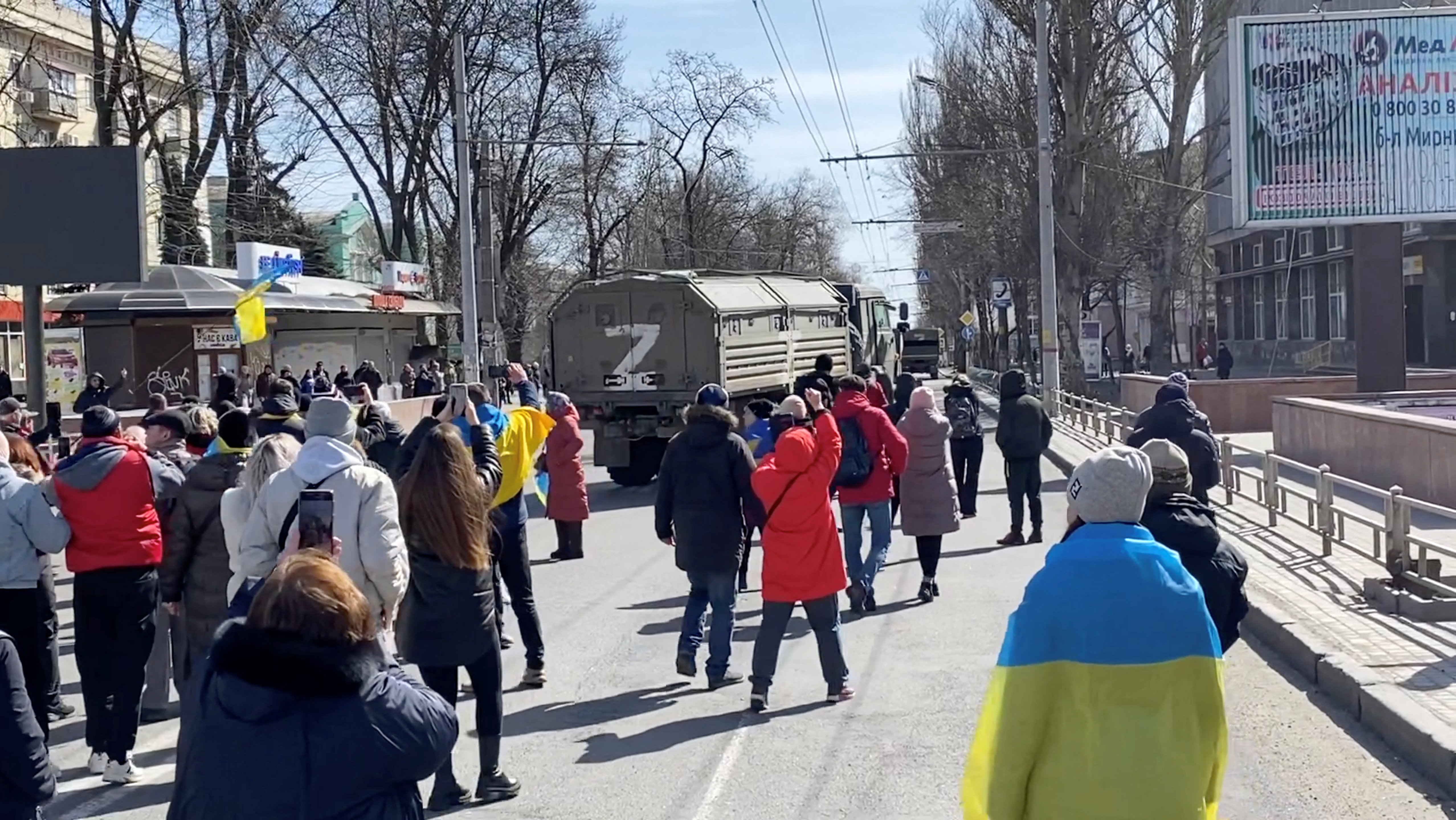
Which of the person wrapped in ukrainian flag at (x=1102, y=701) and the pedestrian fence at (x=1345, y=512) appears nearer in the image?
the person wrapped in ukrainian flag at (x=1102, y=701)

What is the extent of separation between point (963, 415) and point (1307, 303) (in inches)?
1864

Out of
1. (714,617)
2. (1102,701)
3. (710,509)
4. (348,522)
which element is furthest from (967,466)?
(1102,701)

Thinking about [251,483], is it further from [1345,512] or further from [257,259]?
[257,259]

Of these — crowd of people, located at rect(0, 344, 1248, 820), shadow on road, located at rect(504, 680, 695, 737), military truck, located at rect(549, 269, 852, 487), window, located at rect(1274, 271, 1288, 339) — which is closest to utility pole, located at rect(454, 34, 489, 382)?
military truck, located at rect(549, 269, 852, 487)

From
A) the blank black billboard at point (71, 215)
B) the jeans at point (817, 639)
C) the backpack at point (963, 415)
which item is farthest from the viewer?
the blank black billboard at point (71, 215)

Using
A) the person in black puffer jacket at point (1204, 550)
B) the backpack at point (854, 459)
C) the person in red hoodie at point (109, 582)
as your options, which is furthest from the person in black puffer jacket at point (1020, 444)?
the person in black puffer jacket at point (1204, 550)

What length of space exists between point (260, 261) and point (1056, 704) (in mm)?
32646

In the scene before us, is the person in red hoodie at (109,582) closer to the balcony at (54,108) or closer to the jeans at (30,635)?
the jeans at (30,635)

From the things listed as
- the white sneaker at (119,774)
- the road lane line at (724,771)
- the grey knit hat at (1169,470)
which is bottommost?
the road lane line at (724,771)

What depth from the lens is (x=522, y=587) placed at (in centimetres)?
895

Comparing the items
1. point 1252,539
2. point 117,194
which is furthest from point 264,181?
point 1252,539

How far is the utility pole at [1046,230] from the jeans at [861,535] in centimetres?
2210

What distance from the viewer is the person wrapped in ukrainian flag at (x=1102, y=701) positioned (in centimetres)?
361

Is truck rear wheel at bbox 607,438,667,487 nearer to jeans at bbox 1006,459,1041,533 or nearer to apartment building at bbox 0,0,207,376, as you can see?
jeans at bbox 1006,459,1041,533
